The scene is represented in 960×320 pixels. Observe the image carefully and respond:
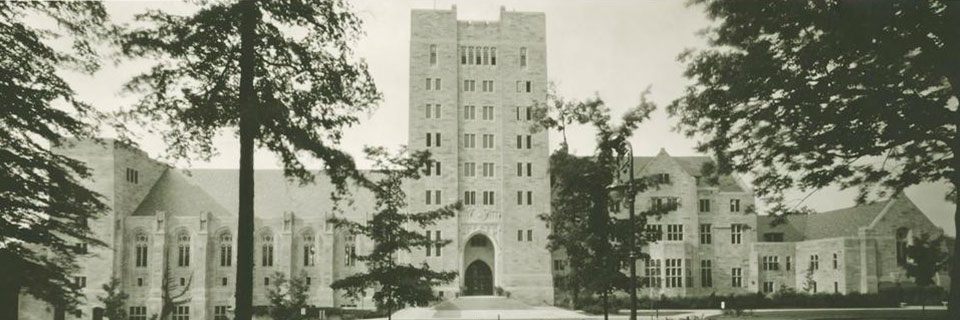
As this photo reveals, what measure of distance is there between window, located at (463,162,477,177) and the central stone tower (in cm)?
8

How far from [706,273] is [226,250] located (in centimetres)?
4069

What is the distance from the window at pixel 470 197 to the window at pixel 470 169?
1504 mm

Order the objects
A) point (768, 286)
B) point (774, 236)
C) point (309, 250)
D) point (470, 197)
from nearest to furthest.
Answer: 1. point (768, 286)
2. point (470, 197)
3. point (774, 236)
4. point (309, 250)

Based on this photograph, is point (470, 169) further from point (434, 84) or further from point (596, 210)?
point (596, 210)

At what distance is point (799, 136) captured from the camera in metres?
18.0

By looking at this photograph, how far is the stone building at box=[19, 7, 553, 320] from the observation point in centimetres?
6944

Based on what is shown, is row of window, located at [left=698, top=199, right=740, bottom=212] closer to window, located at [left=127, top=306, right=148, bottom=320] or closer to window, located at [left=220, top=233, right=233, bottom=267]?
window, located at [left=220, top=233, right=233, bottom=267]

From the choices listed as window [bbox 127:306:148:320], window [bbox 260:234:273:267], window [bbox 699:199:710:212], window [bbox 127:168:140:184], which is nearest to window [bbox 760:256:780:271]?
window [bbox 699:199:710:212]

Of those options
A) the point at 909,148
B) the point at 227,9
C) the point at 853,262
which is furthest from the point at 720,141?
the point at 853,262

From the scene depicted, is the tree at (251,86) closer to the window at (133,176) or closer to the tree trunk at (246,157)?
the tree trunk at (246,157)

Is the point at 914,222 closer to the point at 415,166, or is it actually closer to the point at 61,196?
the point at 415,166

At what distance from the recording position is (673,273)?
221ft

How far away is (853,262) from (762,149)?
5105 centimetres

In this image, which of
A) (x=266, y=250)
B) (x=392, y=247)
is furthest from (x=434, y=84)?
(x=392, y=247)
